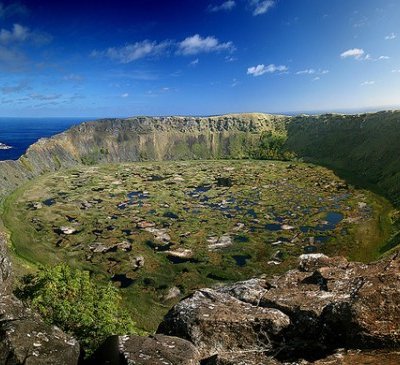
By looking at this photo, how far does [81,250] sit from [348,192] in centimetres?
14081

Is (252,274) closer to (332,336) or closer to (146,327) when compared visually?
(146,327)

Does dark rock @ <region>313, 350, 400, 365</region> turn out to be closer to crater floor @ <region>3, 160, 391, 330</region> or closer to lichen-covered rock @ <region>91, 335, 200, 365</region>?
lichen-covered rock @ <region>91, 335, 200, 365</region>

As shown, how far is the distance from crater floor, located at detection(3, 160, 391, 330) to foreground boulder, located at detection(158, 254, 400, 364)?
180ft

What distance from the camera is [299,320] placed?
1109 inches

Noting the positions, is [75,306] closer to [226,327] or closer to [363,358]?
[226,327]

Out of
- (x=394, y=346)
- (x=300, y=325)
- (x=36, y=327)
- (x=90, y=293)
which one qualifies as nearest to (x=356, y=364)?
(x=394, y=346)

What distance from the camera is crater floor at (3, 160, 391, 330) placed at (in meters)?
106

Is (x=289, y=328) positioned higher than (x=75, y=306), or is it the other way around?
(x=289, y=328)

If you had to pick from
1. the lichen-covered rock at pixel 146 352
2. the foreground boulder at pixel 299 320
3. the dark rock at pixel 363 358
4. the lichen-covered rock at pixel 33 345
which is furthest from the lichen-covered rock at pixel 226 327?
the lichen-covered rock at pixel 33 345

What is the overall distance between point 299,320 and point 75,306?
86.0 feet

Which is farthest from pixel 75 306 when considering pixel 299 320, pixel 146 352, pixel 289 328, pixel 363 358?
pixel 363 358

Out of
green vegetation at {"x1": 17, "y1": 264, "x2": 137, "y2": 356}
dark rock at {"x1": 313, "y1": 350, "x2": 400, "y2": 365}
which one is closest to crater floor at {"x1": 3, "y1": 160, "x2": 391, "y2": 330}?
green vegetation at {"x1": 17, "y1": 264, "x2": 137, "y2": 356}

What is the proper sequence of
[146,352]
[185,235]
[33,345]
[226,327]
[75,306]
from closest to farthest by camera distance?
[33,345]
[146,352]
[226,327]
[75,306]
[185,235]

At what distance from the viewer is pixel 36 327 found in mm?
23953
